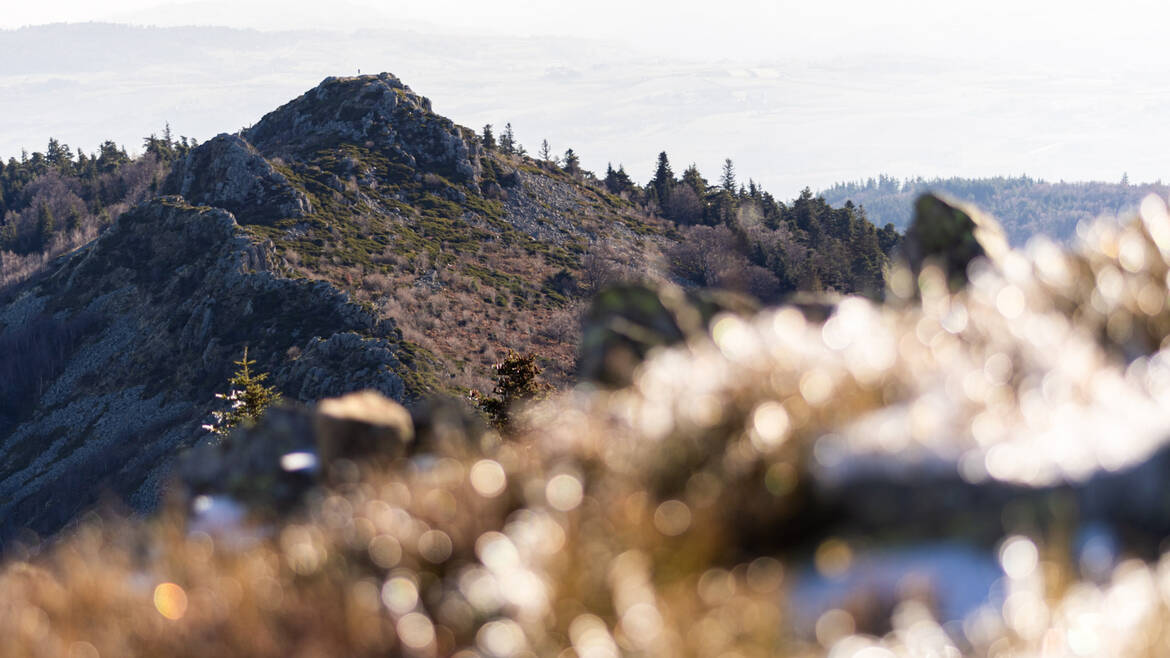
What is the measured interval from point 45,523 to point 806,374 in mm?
50177

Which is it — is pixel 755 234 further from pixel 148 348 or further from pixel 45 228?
pixel 45 228

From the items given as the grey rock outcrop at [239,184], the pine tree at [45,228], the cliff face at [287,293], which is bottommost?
the pine tree at [45,228]

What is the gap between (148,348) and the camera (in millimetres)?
58844

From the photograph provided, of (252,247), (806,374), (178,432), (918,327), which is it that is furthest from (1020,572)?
(252,247)

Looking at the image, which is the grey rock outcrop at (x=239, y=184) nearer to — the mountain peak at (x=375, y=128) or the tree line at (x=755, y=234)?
Answer: the mountain peak at (x=375, y=128)

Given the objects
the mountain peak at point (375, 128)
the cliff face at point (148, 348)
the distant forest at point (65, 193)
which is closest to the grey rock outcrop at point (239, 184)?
the cliff face at point (148, 348)

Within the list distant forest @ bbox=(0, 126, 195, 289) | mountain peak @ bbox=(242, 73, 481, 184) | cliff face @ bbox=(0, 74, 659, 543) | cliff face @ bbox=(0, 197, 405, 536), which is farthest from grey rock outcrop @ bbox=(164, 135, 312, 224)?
distant forest @ bbox=(0, 126, 195, 289)

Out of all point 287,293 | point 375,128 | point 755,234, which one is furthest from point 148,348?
point 755,234

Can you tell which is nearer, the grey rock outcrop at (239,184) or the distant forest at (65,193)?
the grey rock outcrop at (239,184)

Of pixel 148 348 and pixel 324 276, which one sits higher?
pixel 324 276

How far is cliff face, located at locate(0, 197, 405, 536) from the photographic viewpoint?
46469 millimetres

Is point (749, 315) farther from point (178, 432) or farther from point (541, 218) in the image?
point (541, 218)

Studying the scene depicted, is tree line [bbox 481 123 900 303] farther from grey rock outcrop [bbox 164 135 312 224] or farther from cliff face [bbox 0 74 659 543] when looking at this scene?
grey rock outcrop [bbox 164 135 312 224]

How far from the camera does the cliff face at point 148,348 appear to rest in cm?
4647
